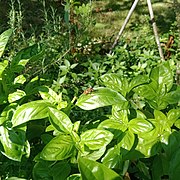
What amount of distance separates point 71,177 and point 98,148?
12 cm

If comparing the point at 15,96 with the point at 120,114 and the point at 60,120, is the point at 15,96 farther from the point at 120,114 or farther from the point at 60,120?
the point at 120,114

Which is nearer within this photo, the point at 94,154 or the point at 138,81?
the point at 94,154

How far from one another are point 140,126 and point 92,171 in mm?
299

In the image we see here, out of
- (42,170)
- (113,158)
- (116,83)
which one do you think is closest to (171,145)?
(113,158)

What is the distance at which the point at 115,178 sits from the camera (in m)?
1.21

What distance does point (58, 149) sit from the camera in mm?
1337

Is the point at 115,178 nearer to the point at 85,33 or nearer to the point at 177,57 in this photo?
the point at 85,33

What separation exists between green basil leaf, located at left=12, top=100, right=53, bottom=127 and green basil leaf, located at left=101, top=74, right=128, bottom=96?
25 centimetres

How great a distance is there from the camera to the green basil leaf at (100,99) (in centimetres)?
141

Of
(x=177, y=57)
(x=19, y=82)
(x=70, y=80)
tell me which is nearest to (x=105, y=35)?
(x=177, y=57)

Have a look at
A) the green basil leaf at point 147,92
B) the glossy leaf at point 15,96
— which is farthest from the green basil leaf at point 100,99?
the glossy leaf at point 15,96

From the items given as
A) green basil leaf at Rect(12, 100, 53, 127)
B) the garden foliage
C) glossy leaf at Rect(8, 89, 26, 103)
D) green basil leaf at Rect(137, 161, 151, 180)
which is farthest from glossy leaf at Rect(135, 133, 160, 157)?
glossy leaf at Rect(8, 89, 26, 103)

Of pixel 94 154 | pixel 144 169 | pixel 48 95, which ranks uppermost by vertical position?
pixel 48 95

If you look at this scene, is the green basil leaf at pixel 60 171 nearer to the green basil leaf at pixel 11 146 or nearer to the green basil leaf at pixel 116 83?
the green basil leaf at pixel 11 146
